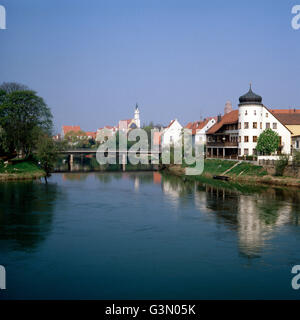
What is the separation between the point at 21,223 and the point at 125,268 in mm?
15180

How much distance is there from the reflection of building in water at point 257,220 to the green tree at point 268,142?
21893 millimetres

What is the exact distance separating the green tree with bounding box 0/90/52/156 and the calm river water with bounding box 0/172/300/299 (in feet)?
87.1

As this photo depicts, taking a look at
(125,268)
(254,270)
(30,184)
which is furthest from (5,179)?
(254,270)

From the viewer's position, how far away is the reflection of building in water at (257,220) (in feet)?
103

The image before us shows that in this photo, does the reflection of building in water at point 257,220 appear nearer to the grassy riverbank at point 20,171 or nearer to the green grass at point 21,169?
the grassy riverbank at point 20,171

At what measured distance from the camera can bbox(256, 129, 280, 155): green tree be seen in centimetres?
7344

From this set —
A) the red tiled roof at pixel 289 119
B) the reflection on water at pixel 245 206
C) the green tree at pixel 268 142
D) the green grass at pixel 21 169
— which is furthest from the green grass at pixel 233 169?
the green grass at pixel 21 169

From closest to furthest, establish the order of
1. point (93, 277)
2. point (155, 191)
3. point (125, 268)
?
point (93, 277) → point (125, 268) → point (155, 191)

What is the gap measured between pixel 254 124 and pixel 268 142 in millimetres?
7151
